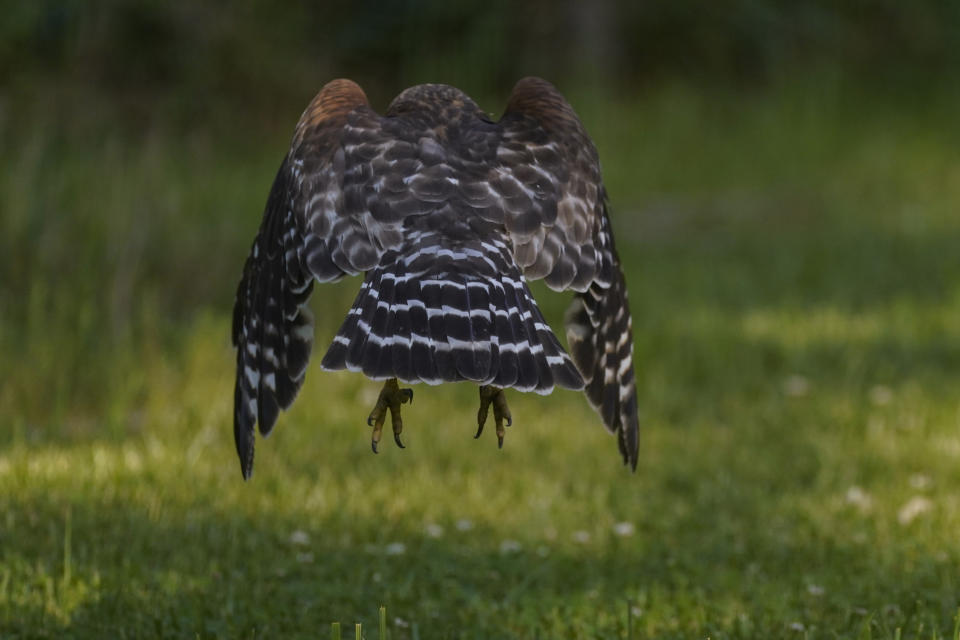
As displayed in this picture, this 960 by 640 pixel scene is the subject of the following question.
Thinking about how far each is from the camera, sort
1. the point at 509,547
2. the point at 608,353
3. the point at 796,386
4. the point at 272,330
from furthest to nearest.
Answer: the point at 796,386 < the point at 509,547 < the point at 608,353 < the point at 272,330

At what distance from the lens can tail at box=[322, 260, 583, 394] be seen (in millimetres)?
3576

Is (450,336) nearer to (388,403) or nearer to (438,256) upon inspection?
(438,256)

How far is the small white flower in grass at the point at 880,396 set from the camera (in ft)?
25.0

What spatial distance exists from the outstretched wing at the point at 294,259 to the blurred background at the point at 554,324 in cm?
81

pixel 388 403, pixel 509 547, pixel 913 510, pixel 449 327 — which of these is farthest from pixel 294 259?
pixel 913 510

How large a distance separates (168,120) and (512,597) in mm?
10959

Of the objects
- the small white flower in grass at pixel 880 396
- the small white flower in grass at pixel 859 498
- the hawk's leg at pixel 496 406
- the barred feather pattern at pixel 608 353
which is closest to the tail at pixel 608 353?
the barred feather pattern at pixel 608 353

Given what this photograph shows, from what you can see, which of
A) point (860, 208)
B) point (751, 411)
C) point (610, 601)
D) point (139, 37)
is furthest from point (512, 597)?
point (139, 37)

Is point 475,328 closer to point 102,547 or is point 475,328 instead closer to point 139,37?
point 102,547

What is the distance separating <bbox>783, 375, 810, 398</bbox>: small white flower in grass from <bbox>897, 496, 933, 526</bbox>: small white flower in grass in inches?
79.4

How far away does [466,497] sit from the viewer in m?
6.07

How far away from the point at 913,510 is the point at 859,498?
0.34 metres

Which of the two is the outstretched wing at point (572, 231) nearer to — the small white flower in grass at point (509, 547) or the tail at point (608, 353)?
the tail at point (608, 353)

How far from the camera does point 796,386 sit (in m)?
7.97
